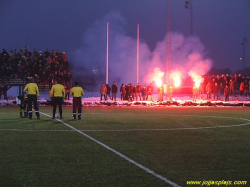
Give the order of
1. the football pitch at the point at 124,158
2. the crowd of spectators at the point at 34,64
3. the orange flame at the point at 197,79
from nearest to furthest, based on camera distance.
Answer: the football pitch at the point at 124,158, the crowd of spectators at the point at 34,64, the orange flame at the point at 197,79

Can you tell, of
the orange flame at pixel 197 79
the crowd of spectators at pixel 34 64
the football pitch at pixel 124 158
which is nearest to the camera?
the football pitch at pixel 124 158

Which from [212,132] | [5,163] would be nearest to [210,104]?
[212,132]

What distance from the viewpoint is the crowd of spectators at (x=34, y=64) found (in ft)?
157

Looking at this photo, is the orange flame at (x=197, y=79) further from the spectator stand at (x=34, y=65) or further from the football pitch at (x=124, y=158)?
the football pitch at (x=124, y=158)

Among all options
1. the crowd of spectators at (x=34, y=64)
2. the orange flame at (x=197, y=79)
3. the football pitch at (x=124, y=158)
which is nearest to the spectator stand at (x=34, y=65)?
the crowd of spectators at (x=34, y=64)

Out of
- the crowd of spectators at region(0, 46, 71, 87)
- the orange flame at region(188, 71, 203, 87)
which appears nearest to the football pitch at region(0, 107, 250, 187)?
the crowd of spectators at region(0, 46, 71, 87)

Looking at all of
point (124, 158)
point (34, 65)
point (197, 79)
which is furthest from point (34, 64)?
point (124, 158)

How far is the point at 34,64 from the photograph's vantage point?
158 feet

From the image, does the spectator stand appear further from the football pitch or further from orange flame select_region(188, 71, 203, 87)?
the football pitch

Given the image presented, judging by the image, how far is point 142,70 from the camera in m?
84.0

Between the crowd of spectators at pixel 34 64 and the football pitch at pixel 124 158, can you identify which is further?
the crowd of spectators at pixel 34 64

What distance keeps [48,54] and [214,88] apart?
18.4 metres

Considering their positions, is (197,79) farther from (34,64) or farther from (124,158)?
(124,158)

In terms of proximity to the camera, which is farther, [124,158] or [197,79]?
[197,79]
